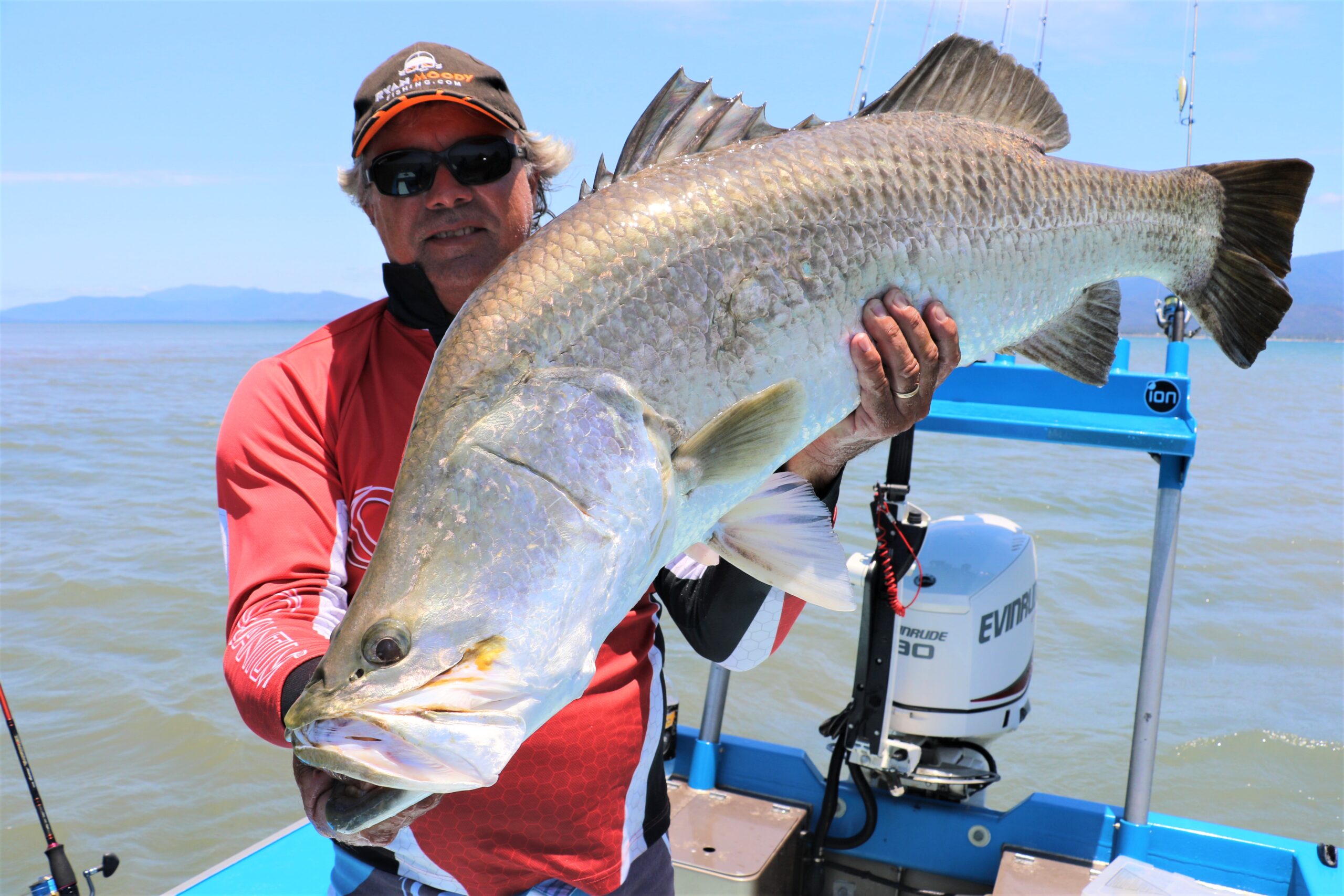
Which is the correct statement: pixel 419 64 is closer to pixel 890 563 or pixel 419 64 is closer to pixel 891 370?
pixel 891 370

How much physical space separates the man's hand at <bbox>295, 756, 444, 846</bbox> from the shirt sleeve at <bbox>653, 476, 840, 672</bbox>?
0.92 metres

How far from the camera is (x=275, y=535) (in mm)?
1764

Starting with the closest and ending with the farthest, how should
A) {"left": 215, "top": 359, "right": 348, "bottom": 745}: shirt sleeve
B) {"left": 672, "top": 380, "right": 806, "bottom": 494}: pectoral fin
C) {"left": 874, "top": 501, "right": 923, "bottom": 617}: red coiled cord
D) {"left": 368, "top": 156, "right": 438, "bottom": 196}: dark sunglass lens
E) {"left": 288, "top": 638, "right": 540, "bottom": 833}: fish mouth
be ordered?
1. {"left": 288, "top": 638, "right": 540, "bottom": 833}: fish mouth
2. {"left": 672, "top": 380, "right": 806, "bottom": 494}: pectoral fin
3. {"left": 215, "top": 359, "right": 348, "bottom": 745}: shirt sleeve
4. {"left": 368, "top": 156, "right": 438, "bottom": 196}: dark sunglass lens
5. {"left": 874, "top": 501, "right": 923, "bottom": 617}: red coiled cord

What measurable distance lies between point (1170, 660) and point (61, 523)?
12074 mm

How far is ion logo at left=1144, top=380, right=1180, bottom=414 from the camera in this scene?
10.2 ft

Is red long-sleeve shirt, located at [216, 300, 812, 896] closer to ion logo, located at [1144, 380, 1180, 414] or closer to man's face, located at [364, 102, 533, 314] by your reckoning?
man's face, located at [364, 102, 533, 314]

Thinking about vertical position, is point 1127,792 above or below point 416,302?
below

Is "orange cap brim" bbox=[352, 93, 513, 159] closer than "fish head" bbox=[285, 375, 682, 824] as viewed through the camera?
No

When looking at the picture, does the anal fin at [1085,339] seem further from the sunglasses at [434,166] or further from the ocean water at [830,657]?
the ocean water at [830,657]

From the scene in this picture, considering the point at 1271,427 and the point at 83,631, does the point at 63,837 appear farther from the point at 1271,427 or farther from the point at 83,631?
the point at 1271,427

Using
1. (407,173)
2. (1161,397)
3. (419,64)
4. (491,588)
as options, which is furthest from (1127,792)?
(419,64)

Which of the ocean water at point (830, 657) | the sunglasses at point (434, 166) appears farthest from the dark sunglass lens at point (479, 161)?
the ocean water at point (830, 657)

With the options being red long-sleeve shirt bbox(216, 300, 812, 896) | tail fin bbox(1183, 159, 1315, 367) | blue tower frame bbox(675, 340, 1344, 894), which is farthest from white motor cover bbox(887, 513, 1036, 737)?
tail fin bbox(1183, 159, 1315, 367)

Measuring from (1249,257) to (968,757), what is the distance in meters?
2.07
